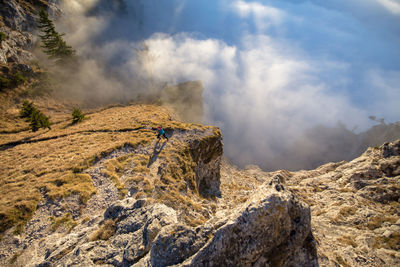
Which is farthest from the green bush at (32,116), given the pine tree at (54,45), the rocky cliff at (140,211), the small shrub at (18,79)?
the pine tree at (54,45)

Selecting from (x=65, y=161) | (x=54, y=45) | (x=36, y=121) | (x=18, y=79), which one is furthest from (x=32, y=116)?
(x=54, y=45)

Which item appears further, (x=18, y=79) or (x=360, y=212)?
(x=18, y=79)

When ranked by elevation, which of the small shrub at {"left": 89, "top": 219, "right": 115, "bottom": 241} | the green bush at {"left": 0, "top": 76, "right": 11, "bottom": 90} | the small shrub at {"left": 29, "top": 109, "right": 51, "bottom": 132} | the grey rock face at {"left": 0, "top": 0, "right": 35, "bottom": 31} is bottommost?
the small shrub at {"left": 89, "top": 219, "right": 115, "bottom": 241}

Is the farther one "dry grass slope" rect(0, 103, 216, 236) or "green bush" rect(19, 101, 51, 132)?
"green bush" rect(19, 101, 51, 132)

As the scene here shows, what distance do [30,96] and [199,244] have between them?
7208 centimetres

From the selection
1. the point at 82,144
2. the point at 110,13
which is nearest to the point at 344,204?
the point at 82,144

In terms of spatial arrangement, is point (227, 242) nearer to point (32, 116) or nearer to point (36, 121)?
point (36, 121)

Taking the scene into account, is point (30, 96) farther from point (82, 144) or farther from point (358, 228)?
point (358, 228)

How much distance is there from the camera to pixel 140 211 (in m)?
13.6

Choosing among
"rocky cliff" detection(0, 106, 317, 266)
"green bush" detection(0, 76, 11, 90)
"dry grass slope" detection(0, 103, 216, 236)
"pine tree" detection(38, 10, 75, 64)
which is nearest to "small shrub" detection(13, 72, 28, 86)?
"green bush" detection(0, 76, 11, 90)

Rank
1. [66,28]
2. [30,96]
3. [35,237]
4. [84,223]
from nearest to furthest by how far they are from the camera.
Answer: [35,237] → [84,223] → [30,96] → [66,28]

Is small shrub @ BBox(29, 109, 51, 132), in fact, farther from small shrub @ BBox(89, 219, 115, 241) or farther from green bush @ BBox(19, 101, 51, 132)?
small shrub @ BBox(89, 219, 115, 241)

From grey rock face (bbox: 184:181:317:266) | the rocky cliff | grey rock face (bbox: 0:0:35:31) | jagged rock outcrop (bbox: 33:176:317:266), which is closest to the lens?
grey rock face (bbox: 184:181:317:266)

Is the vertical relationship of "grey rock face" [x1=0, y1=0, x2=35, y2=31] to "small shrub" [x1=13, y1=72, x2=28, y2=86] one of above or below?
above
